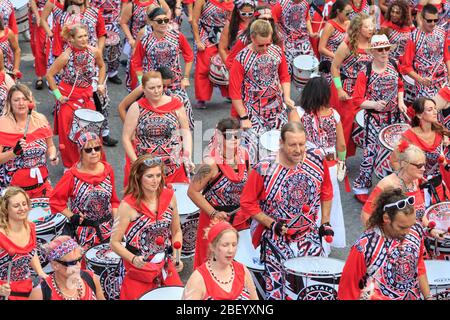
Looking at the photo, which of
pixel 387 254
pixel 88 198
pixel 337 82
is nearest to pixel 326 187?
pixel 387 254

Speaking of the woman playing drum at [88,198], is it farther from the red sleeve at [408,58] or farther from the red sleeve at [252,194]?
the red sleeve at [408,58]

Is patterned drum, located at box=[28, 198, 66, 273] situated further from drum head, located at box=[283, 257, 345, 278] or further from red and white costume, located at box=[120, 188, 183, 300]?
drum head, located at box=[283, 257, 345, 278]

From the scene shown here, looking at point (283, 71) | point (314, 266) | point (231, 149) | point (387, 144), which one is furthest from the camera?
point (283, 71)

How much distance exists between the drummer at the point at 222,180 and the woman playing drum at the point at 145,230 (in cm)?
65

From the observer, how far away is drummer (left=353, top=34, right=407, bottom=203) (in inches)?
448

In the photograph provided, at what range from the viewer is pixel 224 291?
744 cm

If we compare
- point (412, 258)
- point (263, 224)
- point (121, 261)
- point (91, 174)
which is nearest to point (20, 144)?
point (91, 174)

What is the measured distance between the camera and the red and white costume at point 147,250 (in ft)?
27.6

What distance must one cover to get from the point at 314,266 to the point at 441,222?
1.42 m

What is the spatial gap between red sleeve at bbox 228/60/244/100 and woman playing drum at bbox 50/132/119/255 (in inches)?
82.6

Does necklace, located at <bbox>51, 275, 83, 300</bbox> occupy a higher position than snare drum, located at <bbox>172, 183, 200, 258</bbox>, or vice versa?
necklace, located at <bbox>51, 275, 83, 300</bbox>

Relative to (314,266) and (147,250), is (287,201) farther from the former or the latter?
(147,250)

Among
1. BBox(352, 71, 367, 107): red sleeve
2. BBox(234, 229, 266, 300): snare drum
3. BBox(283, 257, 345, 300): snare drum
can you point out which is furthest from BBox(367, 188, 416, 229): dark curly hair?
BBox(352, 71, 367, 107): red sleeve

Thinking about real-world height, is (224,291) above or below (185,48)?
below
